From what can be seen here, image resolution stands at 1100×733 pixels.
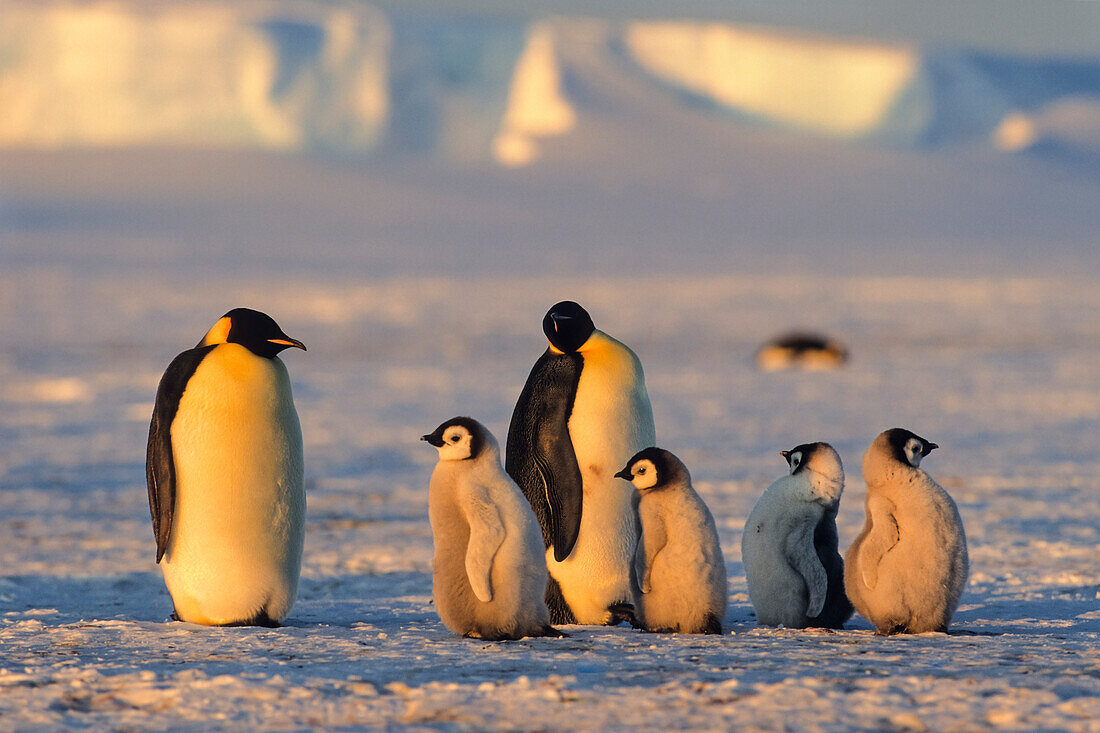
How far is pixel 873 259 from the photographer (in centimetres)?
6881

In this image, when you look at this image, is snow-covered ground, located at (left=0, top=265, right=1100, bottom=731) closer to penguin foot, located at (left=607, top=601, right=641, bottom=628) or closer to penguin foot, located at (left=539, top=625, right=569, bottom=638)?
penguin foot, located at (left=539, top=625, right=569, bottom=638)

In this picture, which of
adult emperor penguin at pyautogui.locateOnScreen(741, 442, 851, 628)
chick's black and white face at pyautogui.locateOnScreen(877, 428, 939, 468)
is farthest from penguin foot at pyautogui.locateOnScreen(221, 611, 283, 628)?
chick's black and white face at pyautogui.locateOnScreen(877, 428, 939, 468)

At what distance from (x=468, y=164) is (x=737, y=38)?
908 inches

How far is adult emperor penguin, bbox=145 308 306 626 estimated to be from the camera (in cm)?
458

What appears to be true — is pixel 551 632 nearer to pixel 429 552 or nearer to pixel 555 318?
pixel 555 318

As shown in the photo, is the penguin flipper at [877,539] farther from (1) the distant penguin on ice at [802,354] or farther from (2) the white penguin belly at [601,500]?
(1) the distant penguin on ice at [802,354]

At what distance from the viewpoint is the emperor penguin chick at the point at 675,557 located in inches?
171

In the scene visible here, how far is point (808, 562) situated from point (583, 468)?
0.87 m

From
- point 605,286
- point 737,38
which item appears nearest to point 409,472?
point 605,286

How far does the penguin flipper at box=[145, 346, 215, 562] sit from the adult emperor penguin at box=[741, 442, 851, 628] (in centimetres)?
187

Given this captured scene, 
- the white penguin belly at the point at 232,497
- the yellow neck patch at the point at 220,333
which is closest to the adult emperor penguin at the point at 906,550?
the white penguin belly at the point at 232,497

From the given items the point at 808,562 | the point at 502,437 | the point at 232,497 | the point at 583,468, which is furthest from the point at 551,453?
the point at 502,437

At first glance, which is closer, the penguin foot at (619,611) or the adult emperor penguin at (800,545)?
the adult emperor penguin at (800,545)

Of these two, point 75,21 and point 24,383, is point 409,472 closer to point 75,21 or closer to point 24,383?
point 24,383
